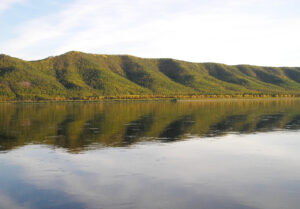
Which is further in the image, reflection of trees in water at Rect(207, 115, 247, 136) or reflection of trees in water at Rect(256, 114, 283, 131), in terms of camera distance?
reflection of trees in water at Rect(256, 114, 283, 131)

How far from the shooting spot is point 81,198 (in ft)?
52.7

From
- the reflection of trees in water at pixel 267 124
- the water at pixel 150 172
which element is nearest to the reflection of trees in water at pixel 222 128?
the reflection of trees in water at pixel 267 124

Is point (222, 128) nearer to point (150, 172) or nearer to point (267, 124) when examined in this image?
point (267, 124)

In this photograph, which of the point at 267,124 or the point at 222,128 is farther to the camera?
the point at 267,124

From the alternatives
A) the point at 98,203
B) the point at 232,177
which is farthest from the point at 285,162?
the point at 98,203

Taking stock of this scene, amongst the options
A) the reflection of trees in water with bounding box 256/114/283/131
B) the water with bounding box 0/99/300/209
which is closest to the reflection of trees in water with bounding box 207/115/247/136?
the reflection of trees in water with bounding box 256/114/283/131

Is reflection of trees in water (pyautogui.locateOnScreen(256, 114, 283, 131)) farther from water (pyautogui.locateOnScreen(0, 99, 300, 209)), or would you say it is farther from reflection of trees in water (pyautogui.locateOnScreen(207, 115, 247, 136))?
water (pyautogui.locateOnScreen(0, 99, 300, 209))

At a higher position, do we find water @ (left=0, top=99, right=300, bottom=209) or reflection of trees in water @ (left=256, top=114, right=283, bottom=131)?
reflection of trees in water @ (left=256, top=114, right=283, bottom=131)

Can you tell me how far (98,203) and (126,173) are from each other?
5.40 m

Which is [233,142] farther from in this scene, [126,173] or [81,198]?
[81,198]

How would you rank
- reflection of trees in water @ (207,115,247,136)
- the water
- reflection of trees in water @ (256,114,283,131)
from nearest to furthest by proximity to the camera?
the water
reflection of trees in water @ (207,115,247,136)
reflection of trees in water @ (256,114,283,131)

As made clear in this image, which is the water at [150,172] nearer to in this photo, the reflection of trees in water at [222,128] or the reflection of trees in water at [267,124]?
the reflection of trees in water at [222,128]

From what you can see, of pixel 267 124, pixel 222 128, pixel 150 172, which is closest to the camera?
pixel 150 172

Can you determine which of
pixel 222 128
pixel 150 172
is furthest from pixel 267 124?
pixel 150 172
